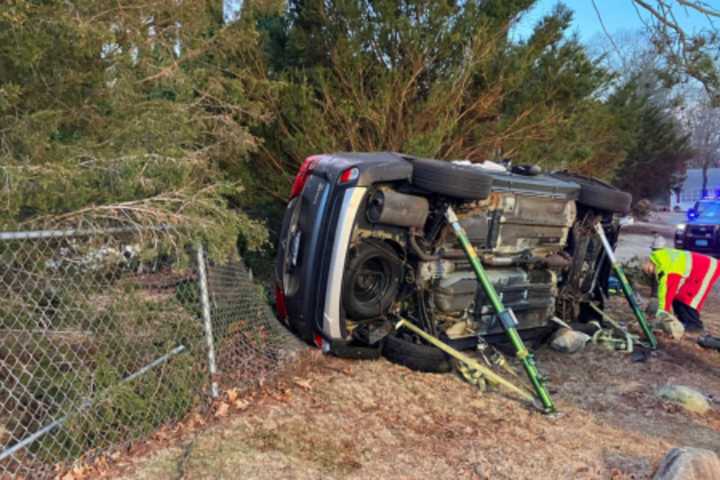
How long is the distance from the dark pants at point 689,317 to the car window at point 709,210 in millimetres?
11762

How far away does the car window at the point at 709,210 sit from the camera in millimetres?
16531

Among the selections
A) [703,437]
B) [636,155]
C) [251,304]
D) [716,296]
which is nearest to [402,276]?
[251,304]

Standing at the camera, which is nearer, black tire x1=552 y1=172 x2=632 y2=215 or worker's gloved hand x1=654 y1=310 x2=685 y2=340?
black tire x1=552 y1=172 x2=632 y2=215

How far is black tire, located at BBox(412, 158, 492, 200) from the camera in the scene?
4324 mm

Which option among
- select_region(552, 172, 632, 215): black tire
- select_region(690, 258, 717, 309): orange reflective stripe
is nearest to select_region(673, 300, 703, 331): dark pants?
select_region(690, 258, 717, 309): orange reflective stripe

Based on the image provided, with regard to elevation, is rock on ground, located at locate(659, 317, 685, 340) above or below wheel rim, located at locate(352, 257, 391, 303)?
below

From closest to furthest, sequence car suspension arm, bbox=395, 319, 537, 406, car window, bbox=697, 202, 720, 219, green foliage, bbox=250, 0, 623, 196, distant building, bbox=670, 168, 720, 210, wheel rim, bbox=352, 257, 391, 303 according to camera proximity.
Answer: car suspension arm, bbox=395, 319, 537, 406
wheel rim, bbox=352, 257, 391, 303
green foliage, bbox=250, 0, 623, 196
car window, bbox=697, 202, 720, 219
distant building, bbox=670, 168, 720, 210

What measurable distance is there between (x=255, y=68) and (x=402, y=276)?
3.56 m

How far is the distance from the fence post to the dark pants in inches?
219

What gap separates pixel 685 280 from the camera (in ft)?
21.1

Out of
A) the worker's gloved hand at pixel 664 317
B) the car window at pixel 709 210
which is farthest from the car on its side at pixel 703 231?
the worker's gloved hand at pixel 664 317

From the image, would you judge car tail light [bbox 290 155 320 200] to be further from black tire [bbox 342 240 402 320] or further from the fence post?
the fence post

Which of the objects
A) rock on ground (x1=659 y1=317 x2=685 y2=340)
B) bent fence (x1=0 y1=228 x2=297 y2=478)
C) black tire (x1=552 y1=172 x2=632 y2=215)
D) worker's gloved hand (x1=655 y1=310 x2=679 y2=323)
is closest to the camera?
bent fence (x1=0 y1=228 x2=297 y2=478)

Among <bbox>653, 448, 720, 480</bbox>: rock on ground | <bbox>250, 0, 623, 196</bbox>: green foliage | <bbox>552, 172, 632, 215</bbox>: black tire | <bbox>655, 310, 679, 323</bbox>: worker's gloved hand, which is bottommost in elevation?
<bbox>655, 310, 679, 323</bbox>: worker's gloved hand
